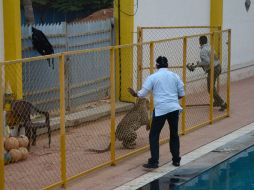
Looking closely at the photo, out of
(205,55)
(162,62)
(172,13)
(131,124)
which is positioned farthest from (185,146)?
(172,13)

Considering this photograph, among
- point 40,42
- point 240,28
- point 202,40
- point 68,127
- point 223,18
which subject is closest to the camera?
point 68,127

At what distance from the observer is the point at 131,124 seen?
438 inches

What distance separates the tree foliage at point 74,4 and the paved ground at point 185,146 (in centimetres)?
963

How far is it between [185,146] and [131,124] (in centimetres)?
118

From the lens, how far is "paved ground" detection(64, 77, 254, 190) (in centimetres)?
932

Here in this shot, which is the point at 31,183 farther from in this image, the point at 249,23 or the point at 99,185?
the point at 249,23

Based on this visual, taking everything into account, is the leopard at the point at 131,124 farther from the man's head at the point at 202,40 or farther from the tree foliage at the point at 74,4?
the tree foliage at the point at 74,4

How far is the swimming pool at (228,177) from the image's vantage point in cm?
941

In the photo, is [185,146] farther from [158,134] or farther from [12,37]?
[12,37]

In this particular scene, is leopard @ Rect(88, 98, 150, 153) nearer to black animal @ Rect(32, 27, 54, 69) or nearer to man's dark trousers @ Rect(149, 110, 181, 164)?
man's dark trousers @ Rect(149, 110, 181, 164)

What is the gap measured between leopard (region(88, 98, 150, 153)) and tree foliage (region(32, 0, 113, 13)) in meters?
15.4

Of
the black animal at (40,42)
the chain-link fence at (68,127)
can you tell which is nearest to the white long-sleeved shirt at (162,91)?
the chain-link fence at (68,127)

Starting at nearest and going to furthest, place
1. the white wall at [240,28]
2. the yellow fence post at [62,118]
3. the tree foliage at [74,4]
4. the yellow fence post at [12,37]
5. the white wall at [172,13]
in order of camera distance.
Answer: the yellow fence post at [62,118], the yellow fence post at [12,37], the white wall at [172,13], the white wall at [240,28], the tree foliage at [74,4]

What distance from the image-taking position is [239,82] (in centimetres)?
2080
